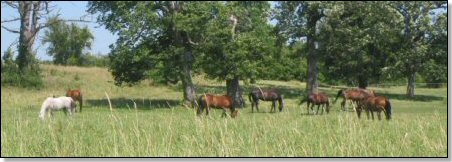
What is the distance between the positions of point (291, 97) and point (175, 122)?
31.7ft

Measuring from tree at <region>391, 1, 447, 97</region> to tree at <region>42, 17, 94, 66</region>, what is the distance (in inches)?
1036

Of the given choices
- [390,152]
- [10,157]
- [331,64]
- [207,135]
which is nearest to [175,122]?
[207,135]

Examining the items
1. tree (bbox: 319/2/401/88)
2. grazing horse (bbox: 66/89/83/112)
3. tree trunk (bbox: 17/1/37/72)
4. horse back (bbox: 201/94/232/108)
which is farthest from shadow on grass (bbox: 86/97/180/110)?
tree (bbox: 319/2/401/88)

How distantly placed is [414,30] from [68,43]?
32.0 m

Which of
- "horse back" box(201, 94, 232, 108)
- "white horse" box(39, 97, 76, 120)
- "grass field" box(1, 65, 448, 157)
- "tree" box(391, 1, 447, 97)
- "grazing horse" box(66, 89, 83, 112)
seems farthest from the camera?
"tree" box(391, 1, 447, 97)

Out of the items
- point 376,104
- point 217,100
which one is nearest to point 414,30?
point 376,104

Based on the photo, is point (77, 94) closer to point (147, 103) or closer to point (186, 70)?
point (186, 70)

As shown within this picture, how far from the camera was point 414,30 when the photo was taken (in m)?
35.6

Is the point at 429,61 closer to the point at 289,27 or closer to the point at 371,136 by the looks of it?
the point at 289,27

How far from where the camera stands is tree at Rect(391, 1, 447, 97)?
3281cm

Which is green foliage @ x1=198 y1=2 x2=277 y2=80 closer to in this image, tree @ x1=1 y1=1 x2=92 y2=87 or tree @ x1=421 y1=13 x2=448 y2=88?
tree @ x1=1 y1=1 x2=92 y2=87

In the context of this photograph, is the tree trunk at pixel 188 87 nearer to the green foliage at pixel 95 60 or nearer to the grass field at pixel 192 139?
the grass field at pixel 192 139

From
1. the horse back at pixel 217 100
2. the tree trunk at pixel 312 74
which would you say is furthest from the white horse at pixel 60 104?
the tree trunk at pixel 312 74

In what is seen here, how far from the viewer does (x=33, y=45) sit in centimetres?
930
